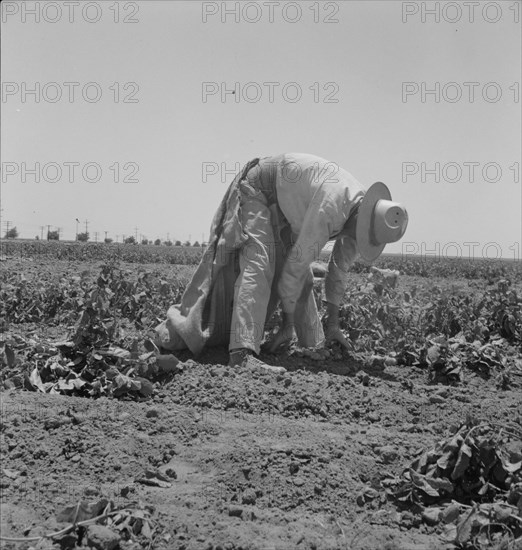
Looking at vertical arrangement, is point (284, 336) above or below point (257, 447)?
above

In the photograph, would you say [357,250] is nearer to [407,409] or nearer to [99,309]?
[407,409]

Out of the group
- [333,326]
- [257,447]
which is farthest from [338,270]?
[257,447]

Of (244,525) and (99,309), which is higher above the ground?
(99,309)

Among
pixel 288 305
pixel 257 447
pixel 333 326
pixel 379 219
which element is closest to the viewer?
pixel 257 447

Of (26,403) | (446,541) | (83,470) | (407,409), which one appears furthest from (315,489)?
(26,403)

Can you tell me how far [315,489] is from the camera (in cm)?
254

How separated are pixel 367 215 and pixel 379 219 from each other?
0.09 meters

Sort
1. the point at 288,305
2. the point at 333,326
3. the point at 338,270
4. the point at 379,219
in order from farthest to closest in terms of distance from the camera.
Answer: the point at 333,326
the point at 338,270
the point at 288,305
the point at 379,219

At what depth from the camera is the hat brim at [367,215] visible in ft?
13.6

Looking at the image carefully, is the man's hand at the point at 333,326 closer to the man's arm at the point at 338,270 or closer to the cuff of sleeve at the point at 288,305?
the man's arm at the point at 338,270

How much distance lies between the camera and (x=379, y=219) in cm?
412

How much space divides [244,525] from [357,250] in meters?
2.65

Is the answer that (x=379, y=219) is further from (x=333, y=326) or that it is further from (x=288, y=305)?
(x=333, y=326)

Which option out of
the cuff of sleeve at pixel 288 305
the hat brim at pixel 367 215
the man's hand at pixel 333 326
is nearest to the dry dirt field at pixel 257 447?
the man's hand at pixel 333 326
